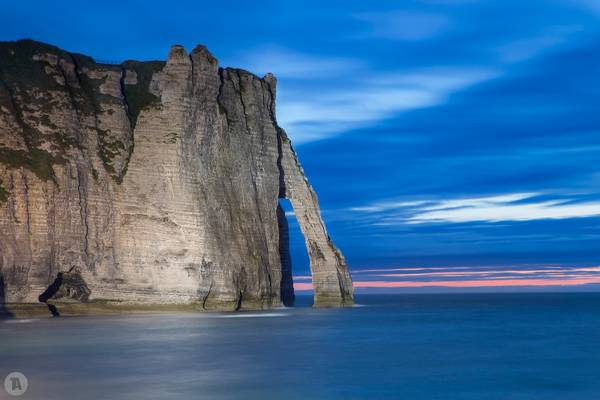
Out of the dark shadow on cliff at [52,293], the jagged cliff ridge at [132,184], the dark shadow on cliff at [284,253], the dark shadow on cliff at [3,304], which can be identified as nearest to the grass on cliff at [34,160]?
the jagged cliff ridge at [132,184]

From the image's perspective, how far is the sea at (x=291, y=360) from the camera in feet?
91.2

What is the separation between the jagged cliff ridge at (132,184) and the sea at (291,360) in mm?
9540

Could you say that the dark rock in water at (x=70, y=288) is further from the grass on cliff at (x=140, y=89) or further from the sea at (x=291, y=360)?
the grass on cliff at (x=140, y=89)

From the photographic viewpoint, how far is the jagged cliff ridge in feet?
211

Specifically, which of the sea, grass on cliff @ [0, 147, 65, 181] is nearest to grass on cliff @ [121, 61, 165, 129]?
grass on cliff @ [0, 147, 65, 181]

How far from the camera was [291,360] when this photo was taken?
36.0 metres

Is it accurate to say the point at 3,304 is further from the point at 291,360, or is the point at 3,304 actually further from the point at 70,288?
the point at 291,360

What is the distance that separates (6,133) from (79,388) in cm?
4228

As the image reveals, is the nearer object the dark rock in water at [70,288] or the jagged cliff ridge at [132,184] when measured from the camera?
the jagged cliff ridge at [132,184]

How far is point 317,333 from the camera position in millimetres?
49500

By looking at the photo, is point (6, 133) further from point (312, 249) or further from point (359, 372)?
point (359, 372)

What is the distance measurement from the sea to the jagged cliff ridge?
954 centimetres

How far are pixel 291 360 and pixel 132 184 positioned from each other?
121 feet

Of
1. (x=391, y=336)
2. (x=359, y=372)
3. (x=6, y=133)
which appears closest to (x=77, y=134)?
(x=6, y=133)
